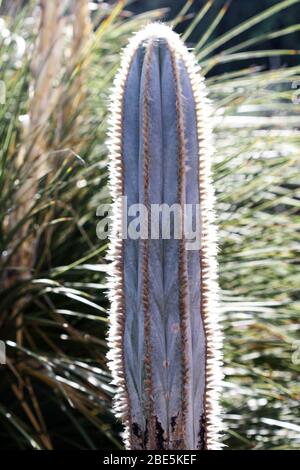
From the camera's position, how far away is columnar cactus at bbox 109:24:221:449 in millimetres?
1613

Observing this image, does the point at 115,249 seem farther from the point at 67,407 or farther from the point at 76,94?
the point at 76,94
